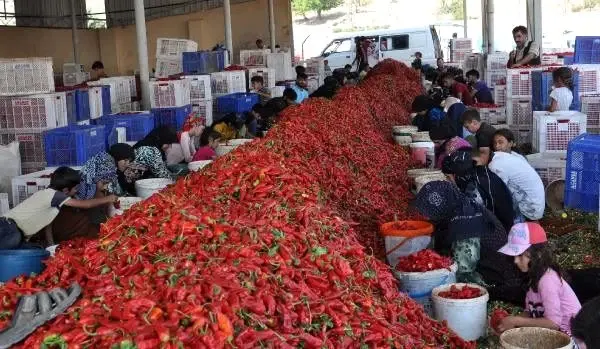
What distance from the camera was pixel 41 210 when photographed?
6.16 m

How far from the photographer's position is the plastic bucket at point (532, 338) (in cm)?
423

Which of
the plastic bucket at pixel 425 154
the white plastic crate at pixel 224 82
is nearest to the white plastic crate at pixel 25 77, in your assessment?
the plastic bucket at pixel 425 154

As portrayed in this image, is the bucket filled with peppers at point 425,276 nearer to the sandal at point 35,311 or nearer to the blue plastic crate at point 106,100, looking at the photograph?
the sandal at point 35,311

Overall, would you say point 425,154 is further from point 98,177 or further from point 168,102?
point 168,102

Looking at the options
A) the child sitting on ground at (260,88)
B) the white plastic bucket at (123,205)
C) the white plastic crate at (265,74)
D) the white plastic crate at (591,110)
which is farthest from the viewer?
the white plastic crate at (265,74)

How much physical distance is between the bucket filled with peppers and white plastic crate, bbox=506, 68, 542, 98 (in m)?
6.43

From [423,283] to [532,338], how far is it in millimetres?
1078

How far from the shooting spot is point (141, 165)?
813 centimetres

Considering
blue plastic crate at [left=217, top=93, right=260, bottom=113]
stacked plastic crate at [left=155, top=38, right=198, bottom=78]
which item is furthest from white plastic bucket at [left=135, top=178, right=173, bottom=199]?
stacked plastic crate at [left=155, top=38, right=198, bottom=78]

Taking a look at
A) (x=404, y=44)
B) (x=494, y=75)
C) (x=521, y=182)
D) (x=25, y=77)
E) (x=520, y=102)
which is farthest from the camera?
(x=404, y=44)

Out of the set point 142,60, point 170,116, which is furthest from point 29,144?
point 142,60

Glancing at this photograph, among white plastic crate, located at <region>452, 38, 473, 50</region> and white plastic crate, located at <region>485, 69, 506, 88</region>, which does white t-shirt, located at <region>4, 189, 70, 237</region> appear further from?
white plastic crate, located at <region>452, 38, 473, 50</region>

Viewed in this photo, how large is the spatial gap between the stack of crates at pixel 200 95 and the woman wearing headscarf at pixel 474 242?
7324mm

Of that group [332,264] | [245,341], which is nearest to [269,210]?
[332,264]
